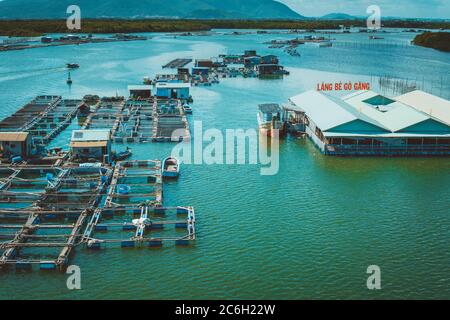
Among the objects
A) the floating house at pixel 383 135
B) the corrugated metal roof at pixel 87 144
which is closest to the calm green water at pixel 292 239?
the floating house at pixel 383 135

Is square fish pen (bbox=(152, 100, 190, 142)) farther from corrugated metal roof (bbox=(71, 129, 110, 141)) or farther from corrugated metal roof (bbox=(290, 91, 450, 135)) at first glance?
corrugated metal roof (bbox=(290, 91, 450, 135))

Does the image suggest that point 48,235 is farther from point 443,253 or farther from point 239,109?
point 239,109

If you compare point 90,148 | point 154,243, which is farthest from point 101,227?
point 90,148

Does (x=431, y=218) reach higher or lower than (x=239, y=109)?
lower

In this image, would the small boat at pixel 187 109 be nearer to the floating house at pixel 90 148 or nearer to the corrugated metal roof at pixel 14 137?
the floating house at pixel 90 148

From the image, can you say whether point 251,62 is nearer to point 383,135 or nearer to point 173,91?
point 173,91

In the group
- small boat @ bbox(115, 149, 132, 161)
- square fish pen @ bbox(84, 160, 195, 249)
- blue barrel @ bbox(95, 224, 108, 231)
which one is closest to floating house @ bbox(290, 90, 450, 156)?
square fish pen @ bbox(84, 160, 195, 249)

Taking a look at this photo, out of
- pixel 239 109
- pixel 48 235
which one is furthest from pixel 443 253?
pixel 239 109
